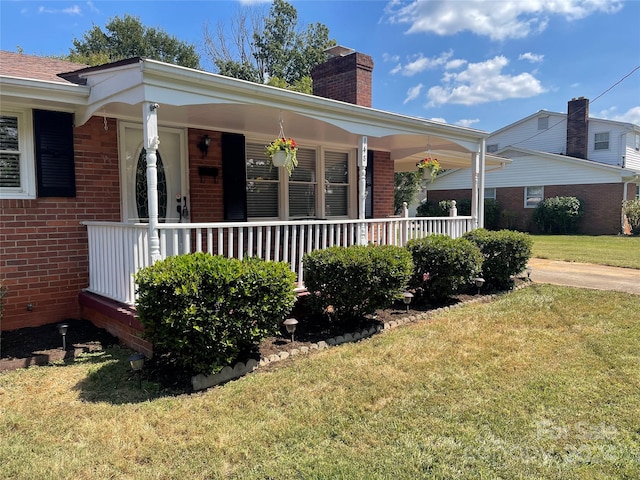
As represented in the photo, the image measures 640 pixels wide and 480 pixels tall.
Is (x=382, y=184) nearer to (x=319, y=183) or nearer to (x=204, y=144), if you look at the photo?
(x=319, y=183)

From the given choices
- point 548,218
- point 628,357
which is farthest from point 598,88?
point 628,357

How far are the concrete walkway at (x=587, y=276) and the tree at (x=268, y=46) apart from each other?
23.1 metres

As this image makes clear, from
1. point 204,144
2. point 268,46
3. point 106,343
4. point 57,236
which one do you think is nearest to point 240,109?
point 204,144

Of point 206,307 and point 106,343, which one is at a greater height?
point 206,307

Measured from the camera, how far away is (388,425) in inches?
128

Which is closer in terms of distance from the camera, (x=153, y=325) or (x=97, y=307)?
(x=153, y=325)

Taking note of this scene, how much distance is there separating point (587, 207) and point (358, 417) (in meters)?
22.4

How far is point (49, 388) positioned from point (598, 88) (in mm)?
22551

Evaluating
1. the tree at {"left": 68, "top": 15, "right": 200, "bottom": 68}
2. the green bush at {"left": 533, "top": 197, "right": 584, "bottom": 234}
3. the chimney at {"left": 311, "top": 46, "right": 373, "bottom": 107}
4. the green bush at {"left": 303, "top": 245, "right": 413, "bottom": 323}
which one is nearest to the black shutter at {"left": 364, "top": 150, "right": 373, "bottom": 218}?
the chimney at {"left": 311, "top": 46, "right": 373, "bottom": 107}

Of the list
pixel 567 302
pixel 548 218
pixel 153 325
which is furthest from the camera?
pixel 548 218

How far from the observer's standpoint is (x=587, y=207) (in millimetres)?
21438

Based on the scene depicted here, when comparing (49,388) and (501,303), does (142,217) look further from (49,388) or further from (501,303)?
(501,303)

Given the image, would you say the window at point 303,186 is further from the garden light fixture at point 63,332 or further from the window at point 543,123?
the window at point 543,123

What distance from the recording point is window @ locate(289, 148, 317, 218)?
8.59 metres
